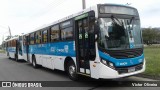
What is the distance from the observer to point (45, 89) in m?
9.27

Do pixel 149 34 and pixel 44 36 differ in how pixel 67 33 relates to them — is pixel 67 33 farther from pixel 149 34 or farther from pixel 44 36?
pixel 149 34

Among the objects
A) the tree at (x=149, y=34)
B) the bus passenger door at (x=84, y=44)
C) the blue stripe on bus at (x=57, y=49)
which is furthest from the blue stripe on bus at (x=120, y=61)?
the tree at (x=149, y=34)

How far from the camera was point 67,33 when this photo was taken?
36.2 feet

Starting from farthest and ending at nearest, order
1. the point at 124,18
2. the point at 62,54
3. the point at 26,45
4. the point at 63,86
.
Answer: the point at 26,45 → the point at 62,54 → the point at 63,86 → the point at 124,18

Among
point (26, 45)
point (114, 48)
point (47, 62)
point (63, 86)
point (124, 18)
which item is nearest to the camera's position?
point (114, 48)

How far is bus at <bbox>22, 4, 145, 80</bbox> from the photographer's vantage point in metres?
8.26

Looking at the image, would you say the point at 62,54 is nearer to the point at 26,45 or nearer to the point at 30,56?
the point at 30,56

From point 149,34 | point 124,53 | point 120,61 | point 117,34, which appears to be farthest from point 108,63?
point 149,34

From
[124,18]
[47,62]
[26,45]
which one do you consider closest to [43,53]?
[47,62]

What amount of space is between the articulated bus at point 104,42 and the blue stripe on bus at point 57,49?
5 cm

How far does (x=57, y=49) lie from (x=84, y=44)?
10.7ft

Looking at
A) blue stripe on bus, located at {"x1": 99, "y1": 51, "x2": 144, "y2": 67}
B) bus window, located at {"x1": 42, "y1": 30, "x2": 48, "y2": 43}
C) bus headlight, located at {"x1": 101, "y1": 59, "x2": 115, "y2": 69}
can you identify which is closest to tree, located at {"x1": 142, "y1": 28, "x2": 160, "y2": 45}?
bus window, located at {"x1": 42, "y1": 30, "x2": 48, "y2": 43}

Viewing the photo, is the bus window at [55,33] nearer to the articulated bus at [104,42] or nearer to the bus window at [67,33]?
the bus window at [67,33]

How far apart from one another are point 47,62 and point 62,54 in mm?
2847
